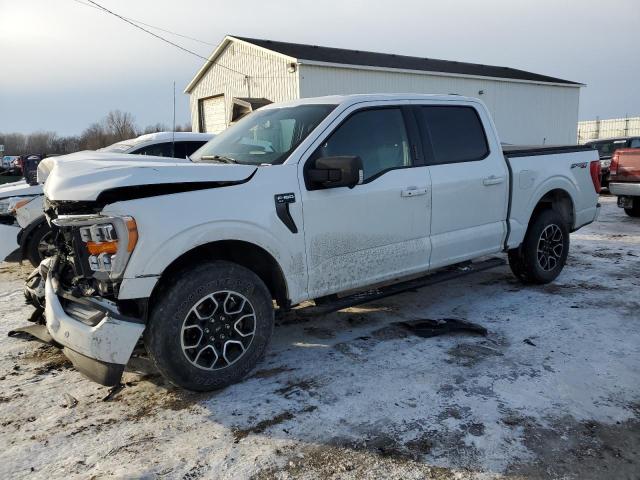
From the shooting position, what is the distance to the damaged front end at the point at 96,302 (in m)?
3.08

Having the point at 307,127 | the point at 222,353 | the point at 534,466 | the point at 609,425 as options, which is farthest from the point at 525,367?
the point at 307,127

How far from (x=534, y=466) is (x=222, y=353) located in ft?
6.43

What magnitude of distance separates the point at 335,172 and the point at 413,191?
3.23 ft

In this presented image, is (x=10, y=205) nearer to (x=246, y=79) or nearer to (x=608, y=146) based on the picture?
(x=608, y=146)

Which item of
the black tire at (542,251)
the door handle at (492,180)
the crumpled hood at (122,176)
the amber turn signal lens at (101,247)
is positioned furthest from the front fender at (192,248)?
the black tire at (542,251)

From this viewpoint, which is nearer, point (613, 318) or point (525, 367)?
point (525, 367)

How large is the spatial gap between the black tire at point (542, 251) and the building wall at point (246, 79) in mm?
14142

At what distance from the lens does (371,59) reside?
23.0 meters

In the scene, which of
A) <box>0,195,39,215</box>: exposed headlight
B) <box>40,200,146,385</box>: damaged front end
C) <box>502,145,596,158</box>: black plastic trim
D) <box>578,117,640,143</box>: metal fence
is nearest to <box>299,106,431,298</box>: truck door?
<box>40,200,146,385</box>: damaged front end

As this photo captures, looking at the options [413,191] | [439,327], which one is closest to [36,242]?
[413,191]

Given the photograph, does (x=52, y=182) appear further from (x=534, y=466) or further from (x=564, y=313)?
(x=564, y=313)

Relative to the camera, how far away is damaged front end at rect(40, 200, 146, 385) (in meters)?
3.08

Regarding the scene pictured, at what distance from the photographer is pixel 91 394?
3574mm

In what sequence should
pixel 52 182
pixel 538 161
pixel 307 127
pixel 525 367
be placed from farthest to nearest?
pixel 538 161 → pixel 307 127 → pixel 525 367 → pixel 52 182
